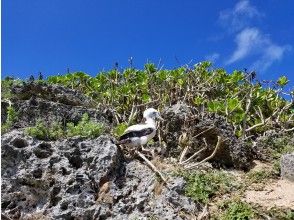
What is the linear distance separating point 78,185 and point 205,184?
5.66 ft

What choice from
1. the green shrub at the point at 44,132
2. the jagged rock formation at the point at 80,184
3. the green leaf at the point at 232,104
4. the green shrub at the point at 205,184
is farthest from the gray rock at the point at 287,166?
the green shrub at the point at 44,132

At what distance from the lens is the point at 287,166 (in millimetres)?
8688

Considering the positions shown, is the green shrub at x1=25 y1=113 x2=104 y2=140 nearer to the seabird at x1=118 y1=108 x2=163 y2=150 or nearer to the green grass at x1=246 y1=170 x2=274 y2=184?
the seabird at x1=118 y1=108 x2=163 y2=150

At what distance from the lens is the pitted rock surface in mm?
6973

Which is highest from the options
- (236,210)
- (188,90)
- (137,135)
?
(188,90)

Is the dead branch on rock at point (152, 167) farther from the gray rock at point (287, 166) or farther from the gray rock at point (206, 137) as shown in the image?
the gray rock at point (287, 166)

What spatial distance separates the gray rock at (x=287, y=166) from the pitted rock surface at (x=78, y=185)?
6.97 ft

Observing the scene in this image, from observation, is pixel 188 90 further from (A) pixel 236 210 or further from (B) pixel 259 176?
(A) pixel 236 210

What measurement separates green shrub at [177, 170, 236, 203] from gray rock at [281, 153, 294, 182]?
0.96m

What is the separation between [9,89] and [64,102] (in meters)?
1.02

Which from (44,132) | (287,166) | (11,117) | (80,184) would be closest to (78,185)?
(80,184)

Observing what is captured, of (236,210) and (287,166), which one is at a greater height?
(287,166)

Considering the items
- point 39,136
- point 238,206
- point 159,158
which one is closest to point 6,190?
point 39,136

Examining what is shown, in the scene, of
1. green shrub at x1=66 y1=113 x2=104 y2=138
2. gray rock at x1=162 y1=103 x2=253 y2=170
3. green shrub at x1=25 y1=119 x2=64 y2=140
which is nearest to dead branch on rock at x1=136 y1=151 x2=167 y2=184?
green shrub at x1=66 y1=113 x2=104 y2=138
